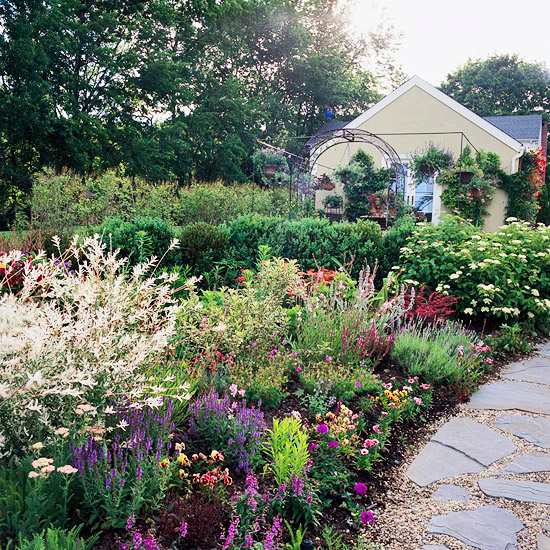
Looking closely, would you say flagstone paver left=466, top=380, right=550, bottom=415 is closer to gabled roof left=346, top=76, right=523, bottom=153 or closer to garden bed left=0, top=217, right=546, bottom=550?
garden bed left=0, top=217, right=546, bottom=550

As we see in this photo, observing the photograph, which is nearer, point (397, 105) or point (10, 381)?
point (10, 381)

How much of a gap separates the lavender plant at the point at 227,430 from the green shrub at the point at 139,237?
159 inches

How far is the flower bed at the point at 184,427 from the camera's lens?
1910 millimetres

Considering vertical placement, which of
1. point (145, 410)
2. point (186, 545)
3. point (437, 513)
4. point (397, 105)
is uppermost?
point (397, 105)

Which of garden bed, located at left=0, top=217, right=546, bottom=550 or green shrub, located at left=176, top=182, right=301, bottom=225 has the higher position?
green shrub, located at left=176, top=182, right=301, bottom=225

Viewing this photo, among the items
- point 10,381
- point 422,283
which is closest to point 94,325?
point 10,381

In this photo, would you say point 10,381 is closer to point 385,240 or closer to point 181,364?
point 181,364

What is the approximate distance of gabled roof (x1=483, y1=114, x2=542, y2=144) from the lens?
63.2 ft

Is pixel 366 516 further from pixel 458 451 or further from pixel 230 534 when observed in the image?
pixel 458 451

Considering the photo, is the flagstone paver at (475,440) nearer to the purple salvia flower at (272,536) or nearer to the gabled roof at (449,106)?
the purple salvia flower at (272,536)

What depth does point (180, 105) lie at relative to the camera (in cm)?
2112

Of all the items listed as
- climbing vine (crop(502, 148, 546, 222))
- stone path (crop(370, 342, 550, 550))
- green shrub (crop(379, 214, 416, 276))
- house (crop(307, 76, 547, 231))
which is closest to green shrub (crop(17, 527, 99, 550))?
stone path (crop(370, 342, 550, 550))

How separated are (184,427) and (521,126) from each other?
20530 millimetres

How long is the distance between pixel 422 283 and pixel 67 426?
4.56m
